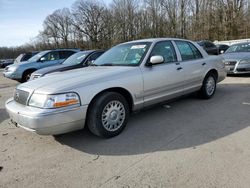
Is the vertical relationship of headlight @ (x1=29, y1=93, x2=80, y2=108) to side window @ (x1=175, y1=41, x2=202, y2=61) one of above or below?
below

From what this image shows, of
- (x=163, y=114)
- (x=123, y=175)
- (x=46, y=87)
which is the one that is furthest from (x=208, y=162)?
(x=46, y=87)

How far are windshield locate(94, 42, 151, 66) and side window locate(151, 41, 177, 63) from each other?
0.61 ft

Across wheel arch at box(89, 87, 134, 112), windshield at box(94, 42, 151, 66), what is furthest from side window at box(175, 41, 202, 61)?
wheel arch at box(89, 87, 134, 112)

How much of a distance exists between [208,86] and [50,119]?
420 cm

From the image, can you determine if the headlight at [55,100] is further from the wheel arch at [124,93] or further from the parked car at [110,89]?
the wheel arch at [124,93]

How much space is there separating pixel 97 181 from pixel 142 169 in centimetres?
58

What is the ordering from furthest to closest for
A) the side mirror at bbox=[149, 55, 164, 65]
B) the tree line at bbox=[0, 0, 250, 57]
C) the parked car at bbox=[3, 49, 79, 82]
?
the tree line at bbox=[0, 0, 250, 57] < the parked car at bbox=[3, 49, 79, 82] < the side mirror at bbox=[149, 55, 164, 65]

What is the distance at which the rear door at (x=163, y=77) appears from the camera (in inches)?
175

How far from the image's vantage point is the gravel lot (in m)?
2.85

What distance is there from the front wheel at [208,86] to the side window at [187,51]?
636 millimetres

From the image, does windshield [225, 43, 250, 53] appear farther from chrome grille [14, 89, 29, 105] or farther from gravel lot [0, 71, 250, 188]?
chrome grille [14, 89, 29, 105]

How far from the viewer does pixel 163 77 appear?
15.3ft

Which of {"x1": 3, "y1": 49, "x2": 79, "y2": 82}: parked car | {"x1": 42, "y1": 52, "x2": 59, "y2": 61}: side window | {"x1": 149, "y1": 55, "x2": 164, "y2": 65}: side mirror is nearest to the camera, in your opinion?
{"x1": 149, "y1": 55, "x2": 164, "y2": 65}: side mirror

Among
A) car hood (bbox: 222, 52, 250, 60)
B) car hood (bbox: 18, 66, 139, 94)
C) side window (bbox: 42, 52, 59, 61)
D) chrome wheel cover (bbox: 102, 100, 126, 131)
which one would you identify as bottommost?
chrome wheel cover (bbox: 102, 100, 126, 131)
